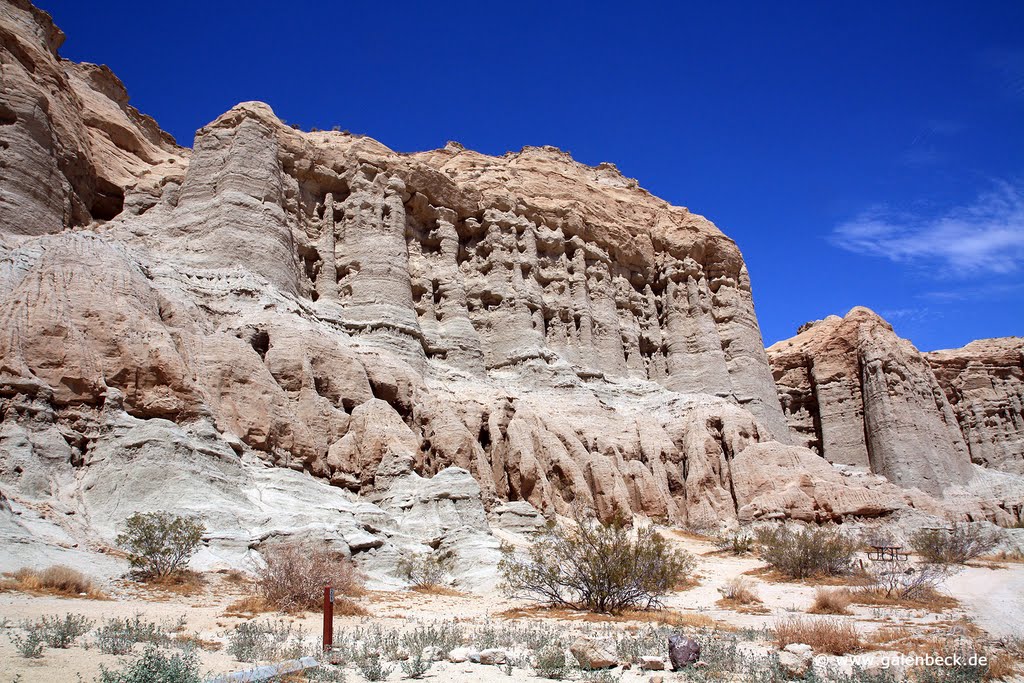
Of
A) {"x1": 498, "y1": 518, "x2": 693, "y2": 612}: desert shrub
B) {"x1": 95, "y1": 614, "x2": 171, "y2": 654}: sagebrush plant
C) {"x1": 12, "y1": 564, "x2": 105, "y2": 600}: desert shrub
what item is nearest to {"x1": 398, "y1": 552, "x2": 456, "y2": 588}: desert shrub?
{"x1": 498, "y1": 518, "x2": 693, "y2": 612}: desert shrub

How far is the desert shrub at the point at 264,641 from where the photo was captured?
326 inches

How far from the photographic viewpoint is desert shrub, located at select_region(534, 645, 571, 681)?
804 centimetres

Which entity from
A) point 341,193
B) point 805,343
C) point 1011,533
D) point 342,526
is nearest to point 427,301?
point 341,193

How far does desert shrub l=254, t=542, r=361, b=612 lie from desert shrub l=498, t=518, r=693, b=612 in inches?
143

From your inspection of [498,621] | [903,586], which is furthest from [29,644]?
[903,586]

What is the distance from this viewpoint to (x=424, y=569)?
60.0 feet

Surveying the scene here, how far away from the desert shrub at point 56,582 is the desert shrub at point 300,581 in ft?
9.38

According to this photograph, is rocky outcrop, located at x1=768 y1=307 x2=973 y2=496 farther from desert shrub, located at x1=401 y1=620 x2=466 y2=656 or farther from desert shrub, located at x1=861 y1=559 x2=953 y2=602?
desert shrub, located at x1=401 y1=620 x2=466 y2=656

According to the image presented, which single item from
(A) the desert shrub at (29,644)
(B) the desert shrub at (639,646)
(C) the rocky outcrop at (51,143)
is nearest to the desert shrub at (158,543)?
(A) the desert shrub at (29,644)

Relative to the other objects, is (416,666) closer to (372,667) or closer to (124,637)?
(372,667)

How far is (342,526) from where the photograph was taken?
61.7 ft

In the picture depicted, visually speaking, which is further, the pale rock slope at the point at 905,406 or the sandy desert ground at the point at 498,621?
the pale rock slope at the point at 905,406

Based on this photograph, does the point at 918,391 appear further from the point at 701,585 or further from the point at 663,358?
the point at 701,585

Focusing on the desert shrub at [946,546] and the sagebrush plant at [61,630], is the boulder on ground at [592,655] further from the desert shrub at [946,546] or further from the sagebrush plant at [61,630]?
the desert shrub at [946,546]
